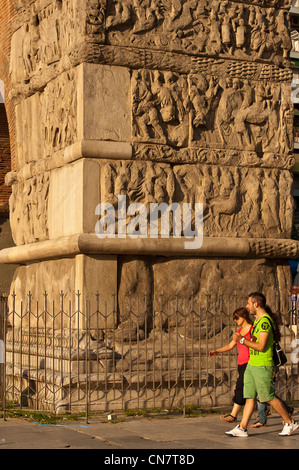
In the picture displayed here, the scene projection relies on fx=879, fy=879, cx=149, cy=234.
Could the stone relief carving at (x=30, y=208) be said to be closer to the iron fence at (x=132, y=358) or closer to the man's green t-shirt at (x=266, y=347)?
the iron fence at (x=132, y=358)

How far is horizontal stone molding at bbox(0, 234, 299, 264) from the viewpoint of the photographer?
9781 mm

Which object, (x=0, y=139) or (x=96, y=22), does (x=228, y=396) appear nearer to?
(x=96, y=22)

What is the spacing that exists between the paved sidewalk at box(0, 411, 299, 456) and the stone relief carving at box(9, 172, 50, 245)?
3.09 metres

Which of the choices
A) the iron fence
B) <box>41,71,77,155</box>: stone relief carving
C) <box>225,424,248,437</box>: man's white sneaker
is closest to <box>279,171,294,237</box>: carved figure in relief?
the iron fence

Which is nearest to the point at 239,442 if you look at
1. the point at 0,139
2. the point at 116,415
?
the point at 116,415

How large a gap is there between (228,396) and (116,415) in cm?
150

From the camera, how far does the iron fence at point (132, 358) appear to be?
916 cm

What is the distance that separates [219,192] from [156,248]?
1191 millimetres

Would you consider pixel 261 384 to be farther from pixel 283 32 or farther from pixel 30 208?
pixel 283 32

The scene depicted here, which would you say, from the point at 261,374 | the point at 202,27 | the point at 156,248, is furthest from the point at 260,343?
the point at 202,27

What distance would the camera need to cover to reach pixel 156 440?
7465 millimetres

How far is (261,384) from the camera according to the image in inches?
302

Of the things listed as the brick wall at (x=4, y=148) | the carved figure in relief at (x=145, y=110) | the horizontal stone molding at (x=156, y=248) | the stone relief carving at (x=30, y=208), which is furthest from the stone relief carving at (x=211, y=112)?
the brick wall at (x=4, y=148)

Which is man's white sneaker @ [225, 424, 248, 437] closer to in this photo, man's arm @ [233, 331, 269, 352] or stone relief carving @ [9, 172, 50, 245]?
man's arm @ [233, 331, 269, 352]
